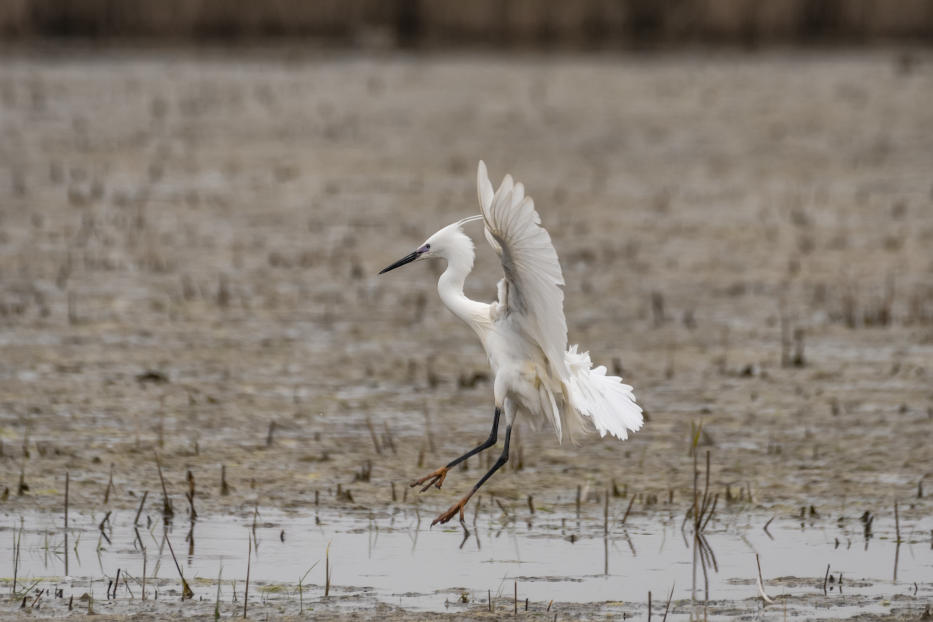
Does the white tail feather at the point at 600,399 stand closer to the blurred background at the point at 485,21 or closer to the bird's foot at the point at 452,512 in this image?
the bird's foot at the point at 452,512

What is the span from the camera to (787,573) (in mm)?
5883

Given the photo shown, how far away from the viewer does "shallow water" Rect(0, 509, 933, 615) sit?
565 cm

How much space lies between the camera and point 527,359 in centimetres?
650

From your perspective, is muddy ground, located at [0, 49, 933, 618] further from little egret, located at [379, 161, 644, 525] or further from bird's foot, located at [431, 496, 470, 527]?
bird's foot, located at [431, 496, 470, 527]

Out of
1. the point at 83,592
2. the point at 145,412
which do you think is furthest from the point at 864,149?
the point at 83,592

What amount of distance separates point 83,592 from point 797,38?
907 inches

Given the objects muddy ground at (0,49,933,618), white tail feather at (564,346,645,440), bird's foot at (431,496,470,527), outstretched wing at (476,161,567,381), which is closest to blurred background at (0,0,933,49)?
muddy ground at (0,49,933,618)

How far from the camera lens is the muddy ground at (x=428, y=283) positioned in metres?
7.37

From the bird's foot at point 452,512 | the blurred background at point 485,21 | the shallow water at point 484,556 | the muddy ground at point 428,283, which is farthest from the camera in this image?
the blurred background at point 485,21

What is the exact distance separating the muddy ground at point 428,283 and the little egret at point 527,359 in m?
0.51

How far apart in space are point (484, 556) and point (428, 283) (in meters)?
5.78

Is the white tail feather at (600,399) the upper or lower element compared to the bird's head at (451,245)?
lower

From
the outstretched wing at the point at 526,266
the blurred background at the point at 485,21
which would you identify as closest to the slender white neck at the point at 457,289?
the outstretched wing at the point at 526,266

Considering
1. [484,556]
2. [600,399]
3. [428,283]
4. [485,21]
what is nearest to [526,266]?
[600,399]
